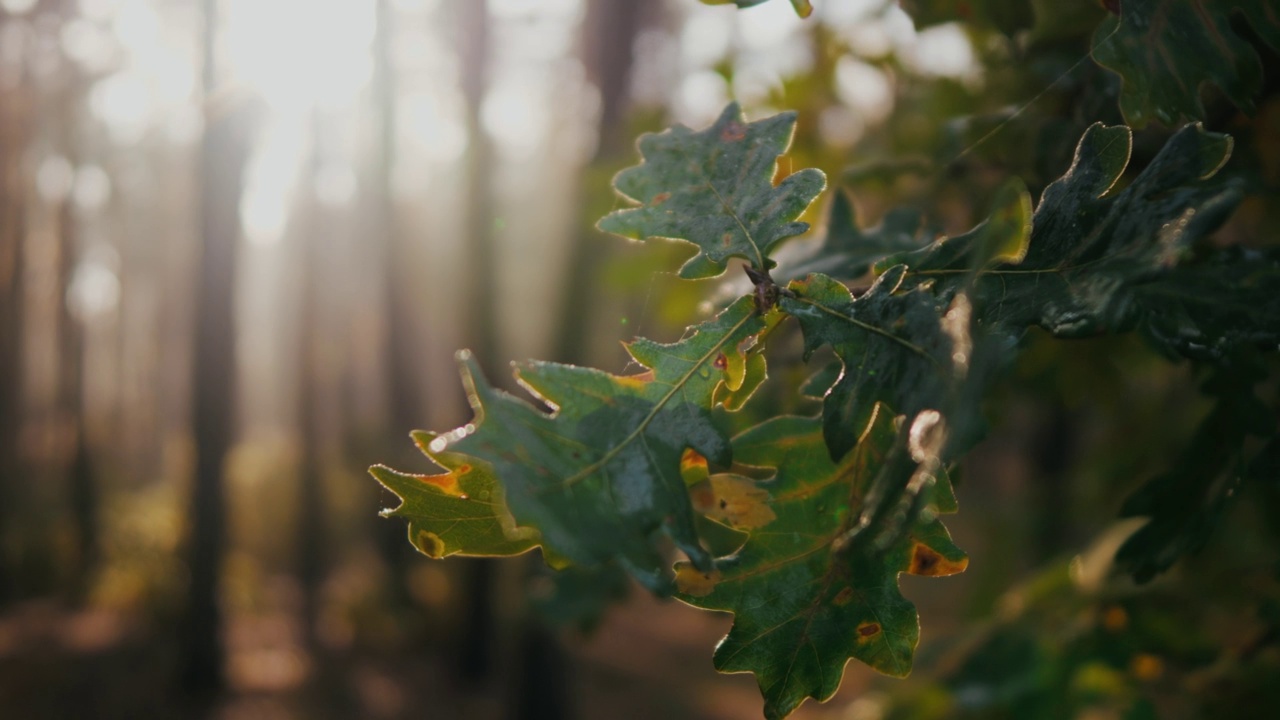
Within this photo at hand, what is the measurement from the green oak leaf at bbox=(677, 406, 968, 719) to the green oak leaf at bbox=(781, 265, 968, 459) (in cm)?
8

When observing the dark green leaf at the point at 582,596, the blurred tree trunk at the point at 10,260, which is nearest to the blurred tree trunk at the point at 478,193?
the dark green leaf at the point at 582,596

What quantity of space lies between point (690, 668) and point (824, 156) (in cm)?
1157

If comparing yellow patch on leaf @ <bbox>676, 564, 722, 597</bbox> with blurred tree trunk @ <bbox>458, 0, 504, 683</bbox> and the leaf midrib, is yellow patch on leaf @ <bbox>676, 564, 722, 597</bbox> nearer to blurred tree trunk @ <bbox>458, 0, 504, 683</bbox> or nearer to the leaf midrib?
the leaf midrib

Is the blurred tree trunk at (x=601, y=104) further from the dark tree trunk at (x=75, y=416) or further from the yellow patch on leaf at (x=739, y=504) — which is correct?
the dark tree trunk at (x=75, y=416)

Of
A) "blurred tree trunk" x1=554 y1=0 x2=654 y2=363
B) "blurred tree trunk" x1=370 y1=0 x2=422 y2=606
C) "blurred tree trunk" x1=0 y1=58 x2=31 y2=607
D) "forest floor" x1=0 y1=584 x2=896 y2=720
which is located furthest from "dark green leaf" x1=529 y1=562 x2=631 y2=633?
"blurred tree trunk" x1=0 y1=58 x2=31 y2=607

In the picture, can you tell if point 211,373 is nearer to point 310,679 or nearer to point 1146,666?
point 310,679

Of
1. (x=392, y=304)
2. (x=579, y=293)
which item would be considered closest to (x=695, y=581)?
(x=579, y=293)

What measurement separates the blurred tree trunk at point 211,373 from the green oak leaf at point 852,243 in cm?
1048

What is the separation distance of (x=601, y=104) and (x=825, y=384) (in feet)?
24.6

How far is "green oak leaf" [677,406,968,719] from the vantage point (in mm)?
932

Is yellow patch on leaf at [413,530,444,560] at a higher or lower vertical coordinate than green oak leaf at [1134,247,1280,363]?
lower

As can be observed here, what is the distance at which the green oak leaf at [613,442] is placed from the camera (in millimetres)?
723

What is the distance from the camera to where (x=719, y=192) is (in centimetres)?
106

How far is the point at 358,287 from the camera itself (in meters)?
33.4
